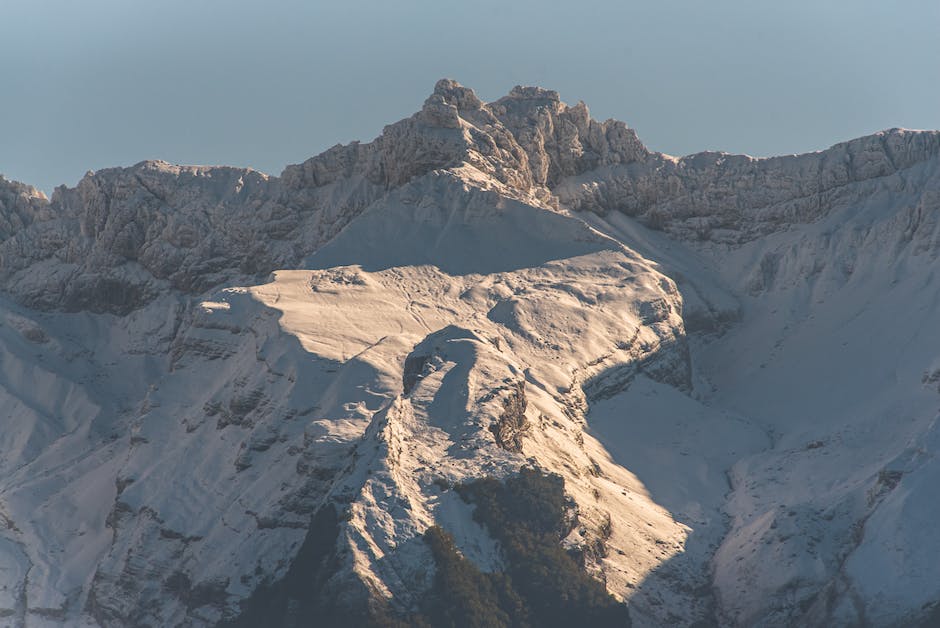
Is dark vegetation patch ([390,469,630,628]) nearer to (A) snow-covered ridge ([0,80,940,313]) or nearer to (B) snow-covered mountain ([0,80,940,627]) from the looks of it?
(B) snow-covered mountain ([0,80,940,627])

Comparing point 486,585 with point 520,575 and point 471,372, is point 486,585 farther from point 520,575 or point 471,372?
point 471,372

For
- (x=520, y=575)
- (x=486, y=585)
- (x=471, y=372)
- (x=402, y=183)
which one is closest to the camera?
(x=486, y=585)

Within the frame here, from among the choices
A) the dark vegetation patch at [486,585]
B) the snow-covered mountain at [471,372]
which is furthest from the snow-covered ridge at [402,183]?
the dark vegetation patch at [486,585]

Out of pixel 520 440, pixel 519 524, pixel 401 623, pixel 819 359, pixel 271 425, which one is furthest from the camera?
pixel 819 359

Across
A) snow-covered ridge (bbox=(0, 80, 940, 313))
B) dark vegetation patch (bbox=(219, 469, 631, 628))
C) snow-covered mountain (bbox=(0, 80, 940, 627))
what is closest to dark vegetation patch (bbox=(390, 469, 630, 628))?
dark vegetation patch (bbox=(219, 469, 631, 628))

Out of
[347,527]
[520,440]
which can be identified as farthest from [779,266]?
[347,527]

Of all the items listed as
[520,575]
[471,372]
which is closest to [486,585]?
[520,575]

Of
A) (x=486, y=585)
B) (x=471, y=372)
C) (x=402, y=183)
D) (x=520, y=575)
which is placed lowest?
(x=486, y=585)

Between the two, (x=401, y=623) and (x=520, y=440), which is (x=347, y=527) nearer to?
(x=401, y=623)
